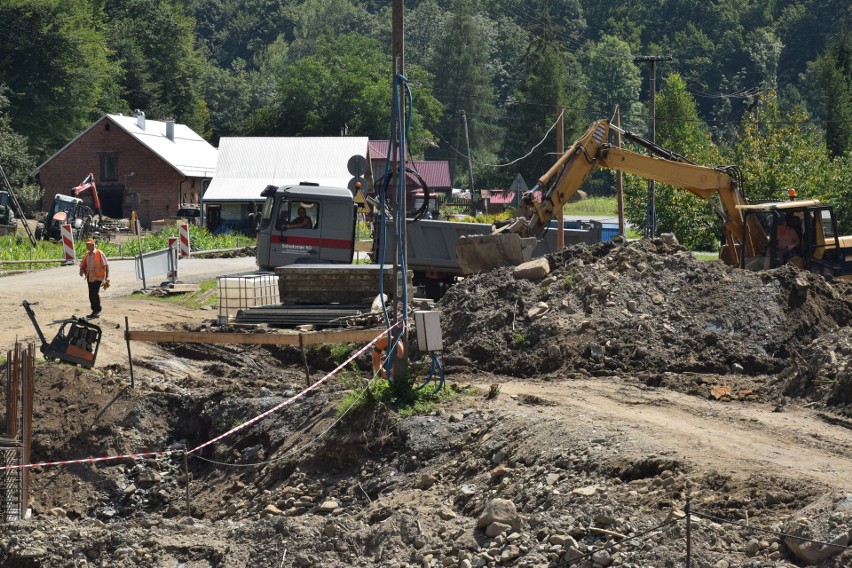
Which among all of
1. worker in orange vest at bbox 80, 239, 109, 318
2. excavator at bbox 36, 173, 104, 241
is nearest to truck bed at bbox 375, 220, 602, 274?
worker in orange vest at bbox 80, 239, 109, 318

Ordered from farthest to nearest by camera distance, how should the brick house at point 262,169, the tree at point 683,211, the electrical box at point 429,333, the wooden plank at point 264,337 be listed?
the brick house at point 262,169 < the tree at point 683,211 < the wooden plank at point 264,337 < the electrical box at point 429,333

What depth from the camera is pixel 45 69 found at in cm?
6812

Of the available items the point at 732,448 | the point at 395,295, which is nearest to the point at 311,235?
the point at 395,295

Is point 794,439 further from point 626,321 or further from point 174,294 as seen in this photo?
point 174,294

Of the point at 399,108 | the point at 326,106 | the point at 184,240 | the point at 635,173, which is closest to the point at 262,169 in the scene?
the point at 184,240

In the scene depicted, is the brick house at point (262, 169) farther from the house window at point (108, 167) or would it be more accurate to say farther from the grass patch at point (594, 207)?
the grass patch at point (594, 207)

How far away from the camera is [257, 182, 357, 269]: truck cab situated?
24.1 meters

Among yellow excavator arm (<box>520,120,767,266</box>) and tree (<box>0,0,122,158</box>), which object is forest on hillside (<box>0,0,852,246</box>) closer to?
tree (<box>0,0,122,158</box>)

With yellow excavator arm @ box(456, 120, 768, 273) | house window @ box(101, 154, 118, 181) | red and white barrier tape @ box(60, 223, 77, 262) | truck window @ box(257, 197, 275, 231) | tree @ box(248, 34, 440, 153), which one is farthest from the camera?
tree @ box(248, 34, 440, 153)

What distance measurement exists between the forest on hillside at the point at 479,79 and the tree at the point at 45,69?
100 mm

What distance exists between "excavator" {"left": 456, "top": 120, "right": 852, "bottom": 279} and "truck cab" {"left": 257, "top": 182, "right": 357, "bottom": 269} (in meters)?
3.25

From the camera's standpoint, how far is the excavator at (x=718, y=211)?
21578 millimetres

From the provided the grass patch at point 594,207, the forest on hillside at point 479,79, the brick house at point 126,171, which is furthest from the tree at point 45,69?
the grass patch at point 594,207

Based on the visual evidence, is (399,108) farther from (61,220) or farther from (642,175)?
(61,220)
